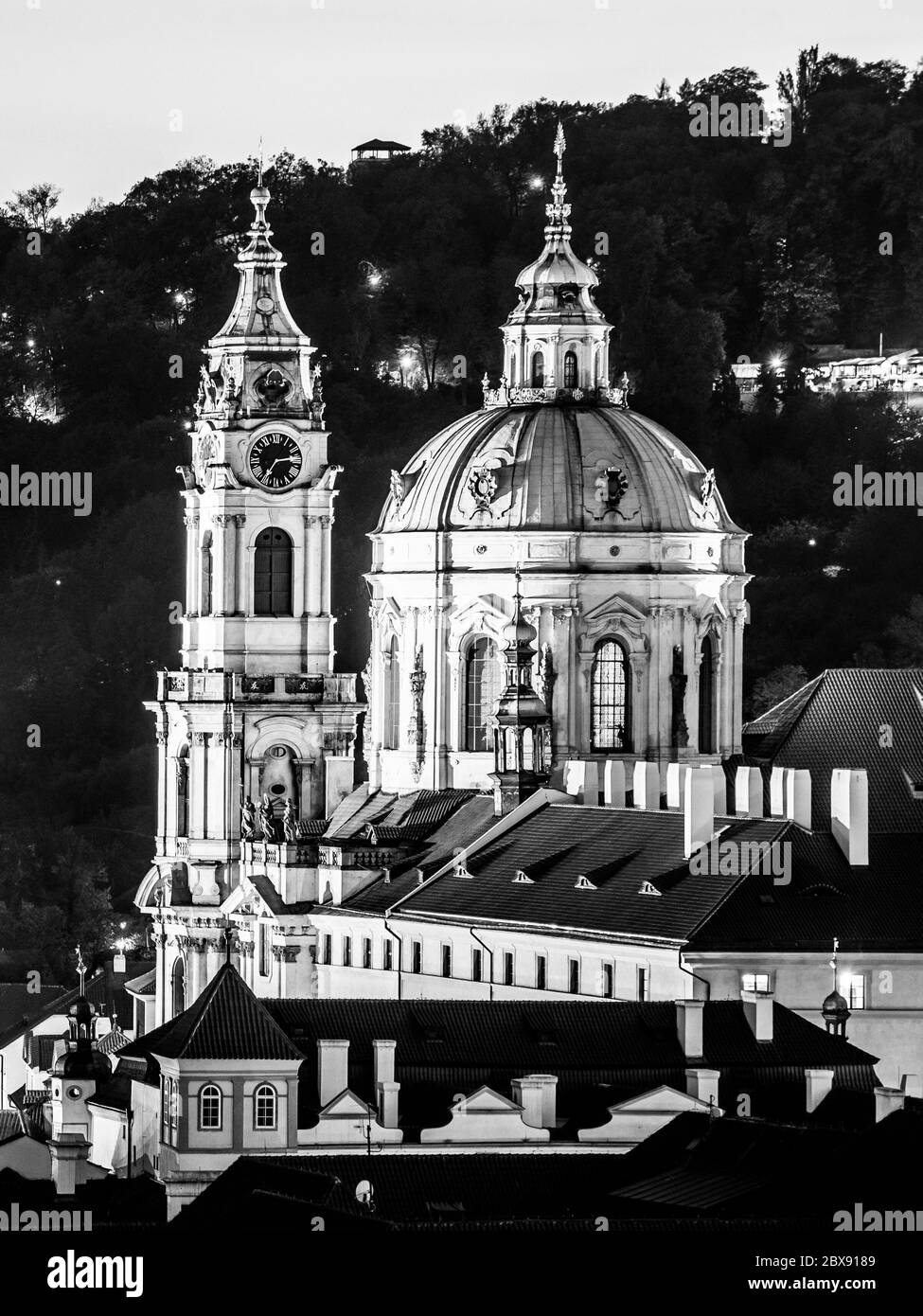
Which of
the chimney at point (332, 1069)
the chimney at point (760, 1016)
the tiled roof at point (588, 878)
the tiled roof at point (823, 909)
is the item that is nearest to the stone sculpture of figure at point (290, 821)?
the tiled roof at point (588, 878)

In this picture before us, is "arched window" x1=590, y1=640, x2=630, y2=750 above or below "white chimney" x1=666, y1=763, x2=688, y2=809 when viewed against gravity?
above

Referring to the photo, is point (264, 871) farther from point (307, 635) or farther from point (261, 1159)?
point (261, 1159)

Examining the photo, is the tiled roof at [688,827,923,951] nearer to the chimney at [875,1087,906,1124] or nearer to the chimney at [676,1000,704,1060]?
the chimney at [676,1000,704,1060]

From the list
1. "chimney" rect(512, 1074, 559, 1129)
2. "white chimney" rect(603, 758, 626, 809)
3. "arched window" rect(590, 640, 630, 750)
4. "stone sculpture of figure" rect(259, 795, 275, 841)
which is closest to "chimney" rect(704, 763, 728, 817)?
"white chimney" rect(603, 758, 626, 809)

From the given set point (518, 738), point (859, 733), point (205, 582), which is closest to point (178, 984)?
point (205, 582)

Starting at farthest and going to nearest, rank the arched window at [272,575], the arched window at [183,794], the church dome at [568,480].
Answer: the arched window at [183,794] < the arched window at [272,575] < the church dome at [568,480]

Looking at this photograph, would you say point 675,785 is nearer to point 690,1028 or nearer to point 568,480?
point 568,480

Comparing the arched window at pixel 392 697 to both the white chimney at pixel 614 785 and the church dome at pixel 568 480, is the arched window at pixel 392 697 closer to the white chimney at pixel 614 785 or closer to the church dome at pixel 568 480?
the church dome at pixel 568 480
